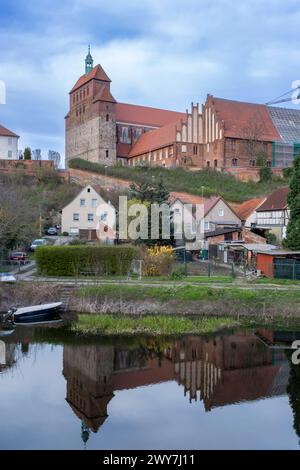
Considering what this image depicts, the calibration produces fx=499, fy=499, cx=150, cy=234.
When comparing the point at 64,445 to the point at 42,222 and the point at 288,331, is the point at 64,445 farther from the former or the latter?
the point at 42,222

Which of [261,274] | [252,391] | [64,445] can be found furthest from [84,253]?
[64,445]

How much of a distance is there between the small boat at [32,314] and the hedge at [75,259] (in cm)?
561

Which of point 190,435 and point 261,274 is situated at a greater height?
point 261,274

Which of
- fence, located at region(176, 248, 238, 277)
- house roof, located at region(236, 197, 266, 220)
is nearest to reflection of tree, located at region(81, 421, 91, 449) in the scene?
fence, located at region(176, 248, 238, 277)

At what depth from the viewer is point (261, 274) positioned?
3008cm

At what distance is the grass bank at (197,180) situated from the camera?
57750mm

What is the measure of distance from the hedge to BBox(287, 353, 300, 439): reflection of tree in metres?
15.1

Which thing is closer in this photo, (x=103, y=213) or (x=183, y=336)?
(x=183, y=336)

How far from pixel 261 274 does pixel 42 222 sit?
2392 centimetres

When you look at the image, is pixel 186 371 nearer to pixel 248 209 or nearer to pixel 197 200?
pixel 248 209

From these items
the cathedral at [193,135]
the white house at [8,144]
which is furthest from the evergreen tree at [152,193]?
the white house at [8,144]

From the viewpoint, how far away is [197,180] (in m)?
61.6

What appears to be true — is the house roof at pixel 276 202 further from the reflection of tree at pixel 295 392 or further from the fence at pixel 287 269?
the reflection of tree at pixel 295 392
